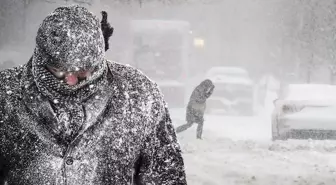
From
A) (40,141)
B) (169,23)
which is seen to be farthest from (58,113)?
(169,23)

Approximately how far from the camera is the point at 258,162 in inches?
382

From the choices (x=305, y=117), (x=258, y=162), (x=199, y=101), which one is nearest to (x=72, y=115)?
(x=258, y=162)

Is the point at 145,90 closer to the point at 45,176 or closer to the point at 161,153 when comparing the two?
the point at 161,153

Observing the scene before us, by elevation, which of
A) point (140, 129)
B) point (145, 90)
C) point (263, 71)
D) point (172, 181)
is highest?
point (145, 90)

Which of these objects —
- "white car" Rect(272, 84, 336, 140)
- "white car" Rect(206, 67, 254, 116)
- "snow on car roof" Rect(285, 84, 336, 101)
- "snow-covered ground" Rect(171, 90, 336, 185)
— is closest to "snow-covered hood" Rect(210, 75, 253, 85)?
"white car" Rect(206, 67, 254, 116)

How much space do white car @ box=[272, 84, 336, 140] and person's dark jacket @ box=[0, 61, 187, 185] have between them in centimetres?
1008

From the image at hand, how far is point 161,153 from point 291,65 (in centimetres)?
3193

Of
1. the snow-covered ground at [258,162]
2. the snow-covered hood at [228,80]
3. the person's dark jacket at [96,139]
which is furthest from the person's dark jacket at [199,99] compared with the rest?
the person's dark jacket at [96,139]

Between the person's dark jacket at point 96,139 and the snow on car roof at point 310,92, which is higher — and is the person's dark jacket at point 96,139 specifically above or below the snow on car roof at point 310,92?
above

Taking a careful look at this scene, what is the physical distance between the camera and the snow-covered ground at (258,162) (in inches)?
320

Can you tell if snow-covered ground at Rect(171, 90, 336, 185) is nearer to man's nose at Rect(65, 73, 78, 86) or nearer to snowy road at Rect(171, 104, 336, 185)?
snowy road at Rect(171, 104, 336, 185)

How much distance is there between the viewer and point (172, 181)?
2.08m

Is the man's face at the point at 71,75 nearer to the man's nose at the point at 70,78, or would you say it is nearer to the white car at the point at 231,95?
the man's nose at the point at 70,78

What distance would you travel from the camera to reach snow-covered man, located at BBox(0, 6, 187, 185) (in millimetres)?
1815
